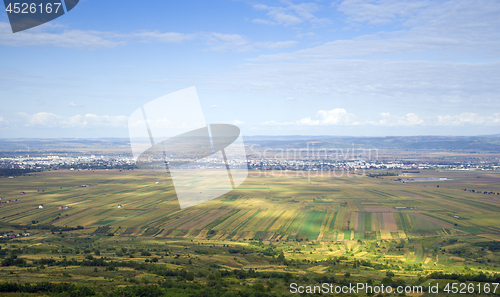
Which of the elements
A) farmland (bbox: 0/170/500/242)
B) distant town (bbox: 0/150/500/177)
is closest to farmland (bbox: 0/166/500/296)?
farmland (bbox: 0/170/500/242)

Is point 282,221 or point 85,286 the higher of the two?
point 85,286

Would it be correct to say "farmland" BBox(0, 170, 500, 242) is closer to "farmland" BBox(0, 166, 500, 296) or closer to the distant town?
"farmland" BBox(0, 166, 500, 296)

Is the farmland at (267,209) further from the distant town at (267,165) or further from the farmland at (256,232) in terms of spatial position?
the distant town at (267,165)

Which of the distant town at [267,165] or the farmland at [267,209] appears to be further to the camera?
the distant town at [267,165]

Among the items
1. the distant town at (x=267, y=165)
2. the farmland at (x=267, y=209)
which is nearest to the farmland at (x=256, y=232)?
the farmland at (x=267, y=209)

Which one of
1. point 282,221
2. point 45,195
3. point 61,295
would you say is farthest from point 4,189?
point 61,295

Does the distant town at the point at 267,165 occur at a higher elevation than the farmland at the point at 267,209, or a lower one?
higher

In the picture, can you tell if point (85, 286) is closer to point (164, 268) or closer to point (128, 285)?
point (128, 285)

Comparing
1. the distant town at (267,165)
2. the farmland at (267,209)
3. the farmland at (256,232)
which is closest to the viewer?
the farmland at (256,232)
